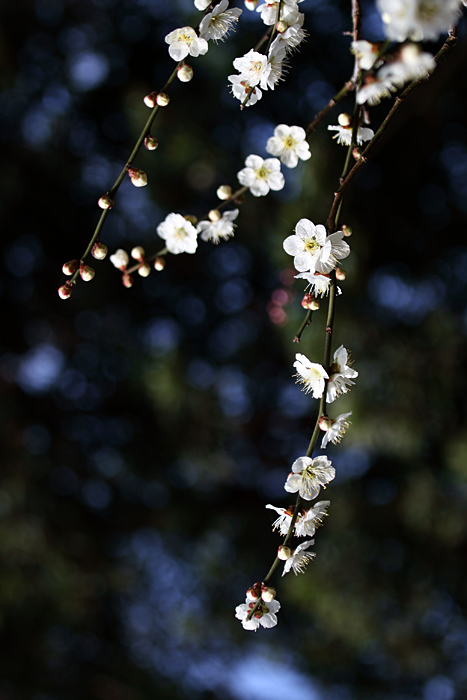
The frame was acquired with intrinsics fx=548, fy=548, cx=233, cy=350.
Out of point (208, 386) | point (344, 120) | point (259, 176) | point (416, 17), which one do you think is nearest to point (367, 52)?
point (416, 17)

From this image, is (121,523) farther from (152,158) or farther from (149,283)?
(152,158)

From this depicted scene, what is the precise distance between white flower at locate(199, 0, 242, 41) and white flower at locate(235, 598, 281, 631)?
509 millimetres

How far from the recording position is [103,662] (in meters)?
1.78

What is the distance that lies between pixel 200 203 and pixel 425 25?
1.10 metres

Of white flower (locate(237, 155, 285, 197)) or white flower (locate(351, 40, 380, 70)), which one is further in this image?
white flower (locate(237, 155, 285, 197))

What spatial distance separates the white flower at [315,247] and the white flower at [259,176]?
106mm

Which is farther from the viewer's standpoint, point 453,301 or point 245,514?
point 245,514

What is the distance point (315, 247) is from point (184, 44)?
0.73 feet

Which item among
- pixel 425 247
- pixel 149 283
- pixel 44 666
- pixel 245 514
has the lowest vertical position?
pixel 44 666

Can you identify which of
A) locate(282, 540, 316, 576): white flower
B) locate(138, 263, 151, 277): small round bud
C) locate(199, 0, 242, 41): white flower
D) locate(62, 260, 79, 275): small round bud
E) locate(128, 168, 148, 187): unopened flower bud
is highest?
locate(199, 0, 242, 41): white flower

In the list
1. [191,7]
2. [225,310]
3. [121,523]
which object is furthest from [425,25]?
[121,523]

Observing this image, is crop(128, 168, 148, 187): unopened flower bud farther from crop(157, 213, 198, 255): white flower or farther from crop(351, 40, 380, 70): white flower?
crop(351, 40, 380, 70): white flower

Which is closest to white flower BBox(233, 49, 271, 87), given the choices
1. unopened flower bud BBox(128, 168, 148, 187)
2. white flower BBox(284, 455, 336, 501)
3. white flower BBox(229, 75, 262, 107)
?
white flower BBox(229, 75, 262, 107)

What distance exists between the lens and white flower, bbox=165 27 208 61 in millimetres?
492
